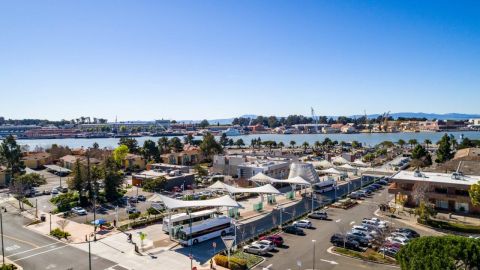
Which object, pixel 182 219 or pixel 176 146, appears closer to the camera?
pixel 182 219

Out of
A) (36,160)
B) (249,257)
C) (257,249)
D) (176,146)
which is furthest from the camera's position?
(176,146)

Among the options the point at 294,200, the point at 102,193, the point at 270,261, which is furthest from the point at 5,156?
the point at 270,261

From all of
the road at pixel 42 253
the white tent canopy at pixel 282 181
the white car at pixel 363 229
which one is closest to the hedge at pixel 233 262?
the road at pixel 42 253

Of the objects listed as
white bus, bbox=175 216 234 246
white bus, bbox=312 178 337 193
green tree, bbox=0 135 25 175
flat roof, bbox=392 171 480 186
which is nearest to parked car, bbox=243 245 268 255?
white bus, bbox=175 216 234 246

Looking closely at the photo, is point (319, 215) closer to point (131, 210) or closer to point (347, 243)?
point (347, 243)

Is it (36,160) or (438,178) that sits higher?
(438,178)

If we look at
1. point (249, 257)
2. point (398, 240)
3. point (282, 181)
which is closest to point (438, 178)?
point (398, 240)

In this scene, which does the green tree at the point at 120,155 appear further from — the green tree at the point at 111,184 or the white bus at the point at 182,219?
the white bus at the point at 182,219
